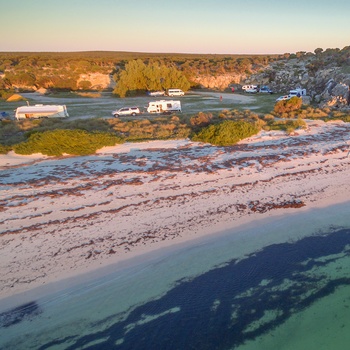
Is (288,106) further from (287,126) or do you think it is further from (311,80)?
(311,80)

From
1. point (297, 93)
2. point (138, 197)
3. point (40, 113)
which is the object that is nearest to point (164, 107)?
point (40, 113)

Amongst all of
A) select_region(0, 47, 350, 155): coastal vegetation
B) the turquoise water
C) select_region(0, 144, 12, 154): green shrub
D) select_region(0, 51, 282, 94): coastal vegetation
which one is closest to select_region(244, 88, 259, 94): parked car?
select_region(0, 47, 350, 155): coastal vegetation

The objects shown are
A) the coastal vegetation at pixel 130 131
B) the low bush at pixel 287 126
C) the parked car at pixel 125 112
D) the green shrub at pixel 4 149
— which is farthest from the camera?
the parked car at pixel 125 112

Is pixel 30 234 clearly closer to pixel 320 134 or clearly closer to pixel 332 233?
pixel 332 233

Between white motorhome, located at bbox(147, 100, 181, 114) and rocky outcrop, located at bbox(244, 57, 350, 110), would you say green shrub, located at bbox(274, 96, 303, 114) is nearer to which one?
rocky outcrop, located at bbox(244, 57, 350, 110)

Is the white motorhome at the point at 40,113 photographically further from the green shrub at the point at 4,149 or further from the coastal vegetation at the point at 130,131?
the green shrub at the point at 4,149

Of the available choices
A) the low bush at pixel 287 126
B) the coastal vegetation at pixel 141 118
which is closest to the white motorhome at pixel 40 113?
the coastal vegetation at pixel 141 118
